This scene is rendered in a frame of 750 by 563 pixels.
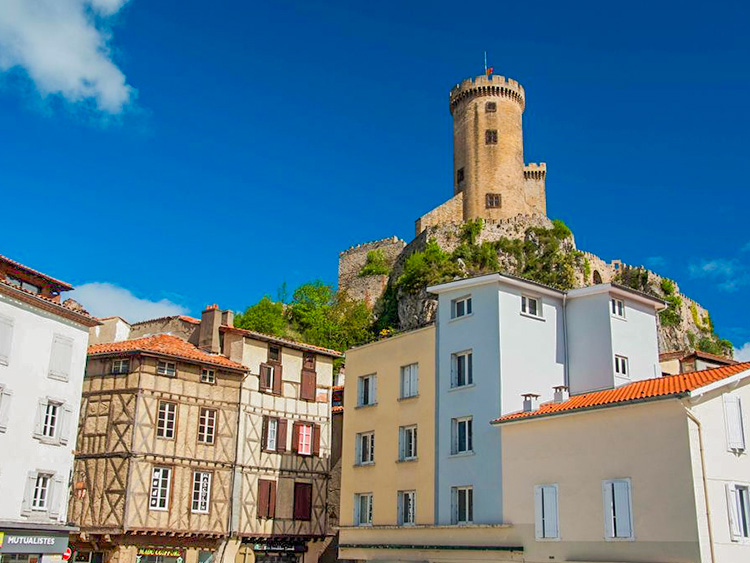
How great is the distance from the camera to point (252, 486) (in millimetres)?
33656

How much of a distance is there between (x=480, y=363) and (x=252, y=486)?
1182 cm

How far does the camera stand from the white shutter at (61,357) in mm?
26375

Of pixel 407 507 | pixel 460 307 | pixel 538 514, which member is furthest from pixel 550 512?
pixel 460 307

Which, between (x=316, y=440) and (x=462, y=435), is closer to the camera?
(x=462, y=435)

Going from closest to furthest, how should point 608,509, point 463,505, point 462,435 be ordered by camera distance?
point 608,509 → point 463,505 → point 462,435

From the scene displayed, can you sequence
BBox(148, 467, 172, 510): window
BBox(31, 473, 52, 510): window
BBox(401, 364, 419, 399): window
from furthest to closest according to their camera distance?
BBox(148, 467, 172, 510): window, BBox(401, 364, 419, 399): window, BBox(31, 473, 52, 510): window

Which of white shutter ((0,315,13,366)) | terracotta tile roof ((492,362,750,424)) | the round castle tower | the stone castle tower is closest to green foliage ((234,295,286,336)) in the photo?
the stone castle tower

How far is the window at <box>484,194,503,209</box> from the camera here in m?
67.1

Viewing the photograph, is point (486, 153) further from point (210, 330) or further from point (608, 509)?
point (608, 509)

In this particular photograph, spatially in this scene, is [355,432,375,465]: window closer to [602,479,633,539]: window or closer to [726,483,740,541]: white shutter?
[602,479,633,539]: window

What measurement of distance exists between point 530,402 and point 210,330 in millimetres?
15616

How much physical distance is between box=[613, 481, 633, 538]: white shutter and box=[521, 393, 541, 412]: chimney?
13.2 feet

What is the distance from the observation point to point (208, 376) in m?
33.1

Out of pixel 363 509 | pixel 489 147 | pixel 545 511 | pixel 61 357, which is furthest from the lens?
pixel 489 147
